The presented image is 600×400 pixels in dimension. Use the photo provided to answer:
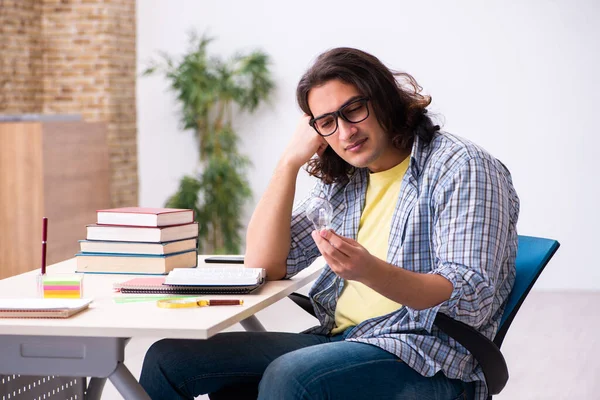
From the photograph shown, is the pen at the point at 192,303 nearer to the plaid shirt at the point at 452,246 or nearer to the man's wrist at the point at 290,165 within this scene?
the plaid shirt at the point at 452,246

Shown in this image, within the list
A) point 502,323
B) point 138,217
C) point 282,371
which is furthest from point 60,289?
point 502,323

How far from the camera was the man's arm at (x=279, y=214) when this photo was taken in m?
2.28

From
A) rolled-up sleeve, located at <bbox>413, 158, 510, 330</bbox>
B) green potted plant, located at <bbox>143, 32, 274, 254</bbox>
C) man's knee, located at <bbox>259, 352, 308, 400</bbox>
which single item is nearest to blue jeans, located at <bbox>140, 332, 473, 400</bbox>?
man's knee, located at <bbox>259, 352, 308, 400</bbox>

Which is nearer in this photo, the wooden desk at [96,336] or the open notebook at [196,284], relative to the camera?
the wooden desk at [96,336]

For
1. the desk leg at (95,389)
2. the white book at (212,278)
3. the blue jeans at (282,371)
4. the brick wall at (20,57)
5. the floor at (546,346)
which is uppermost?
the brick wall at (20,57)

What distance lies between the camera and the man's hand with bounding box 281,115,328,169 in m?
2.32

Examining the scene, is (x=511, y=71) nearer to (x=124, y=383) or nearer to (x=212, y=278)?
(x=212, y=278)

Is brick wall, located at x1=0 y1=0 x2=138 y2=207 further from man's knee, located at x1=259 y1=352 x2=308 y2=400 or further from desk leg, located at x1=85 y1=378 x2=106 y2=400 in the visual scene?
man's knee, located at x1=259 y1=352 x2=308 y2=400

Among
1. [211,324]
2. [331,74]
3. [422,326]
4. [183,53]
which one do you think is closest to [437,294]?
[422,326]

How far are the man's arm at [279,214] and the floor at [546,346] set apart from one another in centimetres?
156

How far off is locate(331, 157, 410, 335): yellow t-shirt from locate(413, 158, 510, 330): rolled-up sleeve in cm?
19

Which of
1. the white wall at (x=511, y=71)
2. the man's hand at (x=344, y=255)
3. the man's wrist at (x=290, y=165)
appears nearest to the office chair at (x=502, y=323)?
the man's hand at (x=344, y=255)

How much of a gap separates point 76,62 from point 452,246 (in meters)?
5.42

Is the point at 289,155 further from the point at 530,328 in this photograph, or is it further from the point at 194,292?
the point at 530,328
